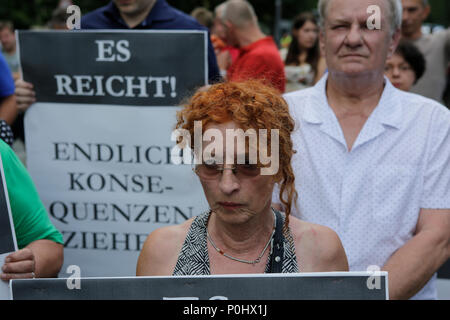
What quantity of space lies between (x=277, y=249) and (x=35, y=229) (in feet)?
3.05

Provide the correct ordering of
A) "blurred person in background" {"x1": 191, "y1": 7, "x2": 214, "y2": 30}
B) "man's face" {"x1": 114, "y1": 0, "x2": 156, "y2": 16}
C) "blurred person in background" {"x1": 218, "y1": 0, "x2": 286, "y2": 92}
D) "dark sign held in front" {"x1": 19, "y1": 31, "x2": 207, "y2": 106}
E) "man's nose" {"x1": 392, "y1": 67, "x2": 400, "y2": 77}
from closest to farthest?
"dark sign held in front" {"x1": 19, "y1": 31, "x2": 207, "y2": 106} → "man's face" {"x1": 114, "y1": 0, "x2": 156, "y2": 16} → "man's nose" {"x1": 392, "y1": 67, "x2": 400, "y2": 77} → "blurred person in background" {"x1": 218, "y1": 0, "x2": 286, "y2": 92} → "blurred person in background" {"x1": 191, "y1": 7, "x2": 214, "y2": 30}

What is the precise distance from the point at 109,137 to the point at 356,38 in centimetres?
143

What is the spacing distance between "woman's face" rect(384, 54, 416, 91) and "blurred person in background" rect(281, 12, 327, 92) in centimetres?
145

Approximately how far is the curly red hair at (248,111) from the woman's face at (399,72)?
2.57 m

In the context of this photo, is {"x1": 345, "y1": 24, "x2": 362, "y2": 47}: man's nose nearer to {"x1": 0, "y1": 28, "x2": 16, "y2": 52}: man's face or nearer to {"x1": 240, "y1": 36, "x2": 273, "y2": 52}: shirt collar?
{"x1": 240, "y1": 36, "x2": 273, "y2": 52}: shirt collar

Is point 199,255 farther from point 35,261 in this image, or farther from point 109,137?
point 109,137

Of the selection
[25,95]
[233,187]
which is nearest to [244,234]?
[233,187]

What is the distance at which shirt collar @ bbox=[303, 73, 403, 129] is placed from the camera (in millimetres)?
2325

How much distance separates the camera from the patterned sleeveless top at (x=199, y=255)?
69.8 inches

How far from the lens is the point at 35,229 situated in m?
2.15

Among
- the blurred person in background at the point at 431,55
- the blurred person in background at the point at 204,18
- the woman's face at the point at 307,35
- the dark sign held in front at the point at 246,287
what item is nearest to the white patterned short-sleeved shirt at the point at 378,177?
the dark sign held in front at the point at 246,287

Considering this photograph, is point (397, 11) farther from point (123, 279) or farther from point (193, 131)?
point (123, 279)

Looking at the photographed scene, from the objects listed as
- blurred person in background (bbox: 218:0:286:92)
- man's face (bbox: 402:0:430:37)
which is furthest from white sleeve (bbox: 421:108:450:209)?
man's face (bbox: 402:0:430:37)
